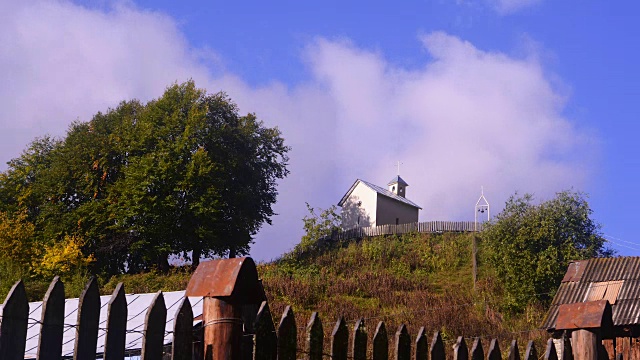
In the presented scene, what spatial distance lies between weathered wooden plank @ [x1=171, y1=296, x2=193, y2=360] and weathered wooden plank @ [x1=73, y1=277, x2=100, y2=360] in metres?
0.31

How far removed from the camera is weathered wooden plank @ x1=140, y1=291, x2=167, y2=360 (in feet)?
9.85

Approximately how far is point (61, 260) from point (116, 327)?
39.4 meters

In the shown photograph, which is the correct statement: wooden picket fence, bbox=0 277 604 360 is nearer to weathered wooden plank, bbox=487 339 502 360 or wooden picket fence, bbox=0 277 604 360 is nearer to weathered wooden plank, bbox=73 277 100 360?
weathered wooden plank, bbox=73 277 100 360

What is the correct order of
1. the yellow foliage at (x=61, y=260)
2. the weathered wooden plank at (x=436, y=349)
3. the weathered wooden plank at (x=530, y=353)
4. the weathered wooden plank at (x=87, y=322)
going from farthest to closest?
1. the yellow foliage at (x=61, y=260)
2. the weathered wooden plank at (x=530, y=353)
3. the weathered wooden plank at (x=436, y=349)
4. the weathered wooden plank at (x=87, y=322)

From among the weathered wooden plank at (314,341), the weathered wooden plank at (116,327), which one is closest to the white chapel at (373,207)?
the weathered wooden plank at (314,341)

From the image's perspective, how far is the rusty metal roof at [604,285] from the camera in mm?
20672

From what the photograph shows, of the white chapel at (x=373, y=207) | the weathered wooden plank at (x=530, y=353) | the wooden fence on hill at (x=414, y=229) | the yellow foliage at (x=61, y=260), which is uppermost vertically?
the white chapel at (x=373, y=207)

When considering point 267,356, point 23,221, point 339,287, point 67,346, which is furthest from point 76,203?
point 267,356

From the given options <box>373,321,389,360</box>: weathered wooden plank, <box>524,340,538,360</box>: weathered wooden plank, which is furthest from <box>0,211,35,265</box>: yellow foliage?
<box>373,321,389,360</box>: weathered wooden plank

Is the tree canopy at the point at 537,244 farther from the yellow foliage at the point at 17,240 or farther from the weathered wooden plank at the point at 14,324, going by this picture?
the weathered wooden plank at the point at 14,324

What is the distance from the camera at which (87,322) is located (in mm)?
2873

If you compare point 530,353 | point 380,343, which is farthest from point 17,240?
point 380,343

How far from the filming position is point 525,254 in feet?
119

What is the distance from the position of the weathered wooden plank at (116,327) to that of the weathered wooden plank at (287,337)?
76 centimetres
